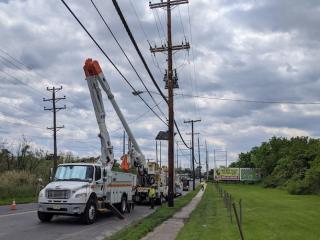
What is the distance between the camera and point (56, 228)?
18031 millimetres

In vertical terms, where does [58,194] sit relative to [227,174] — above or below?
below

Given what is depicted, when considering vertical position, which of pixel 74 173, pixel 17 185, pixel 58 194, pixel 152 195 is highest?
pixel 74 173

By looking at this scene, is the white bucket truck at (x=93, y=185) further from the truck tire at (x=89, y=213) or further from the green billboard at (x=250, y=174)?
the green billboard at (x=250, y=174)

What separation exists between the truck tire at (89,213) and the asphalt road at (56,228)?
0.24 meters

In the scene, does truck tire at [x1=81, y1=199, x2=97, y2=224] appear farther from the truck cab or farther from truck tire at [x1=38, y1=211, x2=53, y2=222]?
truck tire at [x1=38, y1=211, x2=53, y2=222]

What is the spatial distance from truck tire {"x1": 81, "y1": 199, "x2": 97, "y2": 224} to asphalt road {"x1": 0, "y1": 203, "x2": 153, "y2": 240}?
0.80 ft

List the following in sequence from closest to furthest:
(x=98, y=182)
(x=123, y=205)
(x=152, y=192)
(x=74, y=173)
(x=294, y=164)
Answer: (x=74, y=173) → (x=98, y=182) → (x=123, y=205) → (x=152, y=192) → (x=294, y=164)

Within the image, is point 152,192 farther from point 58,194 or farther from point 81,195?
point 58,194

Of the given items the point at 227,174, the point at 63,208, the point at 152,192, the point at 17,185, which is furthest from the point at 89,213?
the point at 227,174

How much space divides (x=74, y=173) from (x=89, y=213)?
6.26 feet

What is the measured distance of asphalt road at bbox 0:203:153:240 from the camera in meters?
15.6

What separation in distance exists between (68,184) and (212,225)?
577 centimetres

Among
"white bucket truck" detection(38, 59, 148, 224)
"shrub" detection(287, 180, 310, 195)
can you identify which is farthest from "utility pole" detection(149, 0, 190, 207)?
"shrub" detection(287, 180, 310, 195)

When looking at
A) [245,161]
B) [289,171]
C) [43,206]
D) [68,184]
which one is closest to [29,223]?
[43,206]
